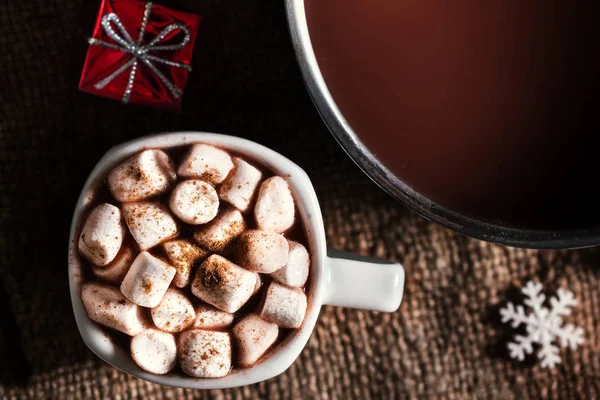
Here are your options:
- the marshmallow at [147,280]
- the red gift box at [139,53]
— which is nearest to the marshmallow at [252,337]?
the marshmallow at [147,280]

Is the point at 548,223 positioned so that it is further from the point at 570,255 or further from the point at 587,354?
the point at 587,354

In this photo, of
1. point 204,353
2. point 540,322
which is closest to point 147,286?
point 204,353

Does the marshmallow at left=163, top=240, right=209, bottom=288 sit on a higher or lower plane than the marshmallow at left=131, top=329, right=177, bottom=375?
higher

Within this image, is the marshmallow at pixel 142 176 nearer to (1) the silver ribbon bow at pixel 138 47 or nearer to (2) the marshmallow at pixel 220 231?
(2) the marshmallow at pixel 220 231

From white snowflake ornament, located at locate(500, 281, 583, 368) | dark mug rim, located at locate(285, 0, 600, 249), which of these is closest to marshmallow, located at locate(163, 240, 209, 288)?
dark mug rim, located at locate(285, 0, 600, 249)

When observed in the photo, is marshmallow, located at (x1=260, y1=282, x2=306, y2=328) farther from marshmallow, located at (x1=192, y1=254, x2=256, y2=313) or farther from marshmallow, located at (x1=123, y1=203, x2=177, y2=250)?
marshmallow, located at (x1=123, y1=203, x2=177, y2=250)

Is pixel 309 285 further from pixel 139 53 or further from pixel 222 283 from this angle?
pixel 139 53
